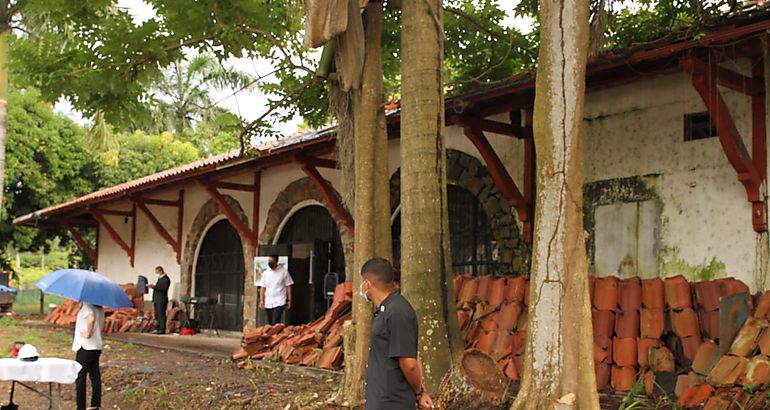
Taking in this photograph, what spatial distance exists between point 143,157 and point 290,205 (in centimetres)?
1604

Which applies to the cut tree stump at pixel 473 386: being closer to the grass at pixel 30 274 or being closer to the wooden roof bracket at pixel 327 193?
the wooden roof bracket at pixel 327 193

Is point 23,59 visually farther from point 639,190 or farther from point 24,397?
point 639,190

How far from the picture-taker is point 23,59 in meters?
9.25

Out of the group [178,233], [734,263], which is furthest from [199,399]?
[178,233]

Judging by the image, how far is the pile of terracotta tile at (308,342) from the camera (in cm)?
1045

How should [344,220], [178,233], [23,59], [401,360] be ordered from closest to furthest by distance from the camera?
[401,360], [23,59], [344,220], [178,233]

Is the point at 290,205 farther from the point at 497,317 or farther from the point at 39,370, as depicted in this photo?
the point at 39,370

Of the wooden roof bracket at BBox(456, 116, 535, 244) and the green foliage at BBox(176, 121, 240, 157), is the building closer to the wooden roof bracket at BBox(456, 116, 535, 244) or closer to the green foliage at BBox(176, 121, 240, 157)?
the wooden roof bracket at BBox(456, 116, 535, 244)

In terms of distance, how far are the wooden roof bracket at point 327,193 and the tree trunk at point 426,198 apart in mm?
6113

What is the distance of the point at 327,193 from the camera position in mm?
13617

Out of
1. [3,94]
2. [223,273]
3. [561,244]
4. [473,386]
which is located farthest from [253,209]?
[561,244]

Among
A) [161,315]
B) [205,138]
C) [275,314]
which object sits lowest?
[161,315]

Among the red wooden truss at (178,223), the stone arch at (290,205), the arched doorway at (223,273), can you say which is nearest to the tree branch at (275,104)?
the stone arch at (290,205)

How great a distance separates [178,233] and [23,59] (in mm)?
10091
